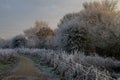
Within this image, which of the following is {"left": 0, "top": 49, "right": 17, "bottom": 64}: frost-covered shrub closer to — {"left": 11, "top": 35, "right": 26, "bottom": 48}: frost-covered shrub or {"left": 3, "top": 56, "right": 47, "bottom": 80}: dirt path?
{"left": 3, "top": 56, "right": 47, "bottom": 80}: dirt path

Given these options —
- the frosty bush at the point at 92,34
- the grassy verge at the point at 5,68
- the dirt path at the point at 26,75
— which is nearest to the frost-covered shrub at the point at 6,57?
the grassy verge at the point at 5,68

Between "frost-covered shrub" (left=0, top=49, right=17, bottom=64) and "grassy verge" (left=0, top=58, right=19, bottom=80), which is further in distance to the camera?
"frost-covered shrub" (left=0, top=49, right=17, bottom=64)

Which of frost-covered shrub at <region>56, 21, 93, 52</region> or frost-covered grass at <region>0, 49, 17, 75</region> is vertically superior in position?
frost-covered shrub at <region>56, 21, 93, 52</region>

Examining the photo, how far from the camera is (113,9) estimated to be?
53.6 m

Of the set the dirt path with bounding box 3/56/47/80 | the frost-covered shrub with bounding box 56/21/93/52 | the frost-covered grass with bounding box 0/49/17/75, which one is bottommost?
the dirt path with bounding box 3/56/47/80

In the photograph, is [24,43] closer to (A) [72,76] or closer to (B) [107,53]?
(B) [107,53]

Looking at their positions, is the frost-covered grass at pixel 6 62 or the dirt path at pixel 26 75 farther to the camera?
the frost-covered grass at pixel 6 62

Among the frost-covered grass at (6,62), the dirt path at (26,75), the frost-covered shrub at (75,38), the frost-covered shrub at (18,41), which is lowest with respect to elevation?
the dirt path at (26,75)

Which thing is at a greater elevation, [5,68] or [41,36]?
[41,36]

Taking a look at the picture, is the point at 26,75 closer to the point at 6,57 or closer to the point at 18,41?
the point at 6,57

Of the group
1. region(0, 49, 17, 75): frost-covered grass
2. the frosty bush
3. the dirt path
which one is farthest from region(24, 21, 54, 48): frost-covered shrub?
the dirt path

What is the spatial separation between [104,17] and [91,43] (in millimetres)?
9668

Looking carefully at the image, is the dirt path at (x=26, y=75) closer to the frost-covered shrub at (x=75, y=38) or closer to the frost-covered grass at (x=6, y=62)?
the frost-covered grass at (x=6, y=62)

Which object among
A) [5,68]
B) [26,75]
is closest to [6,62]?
[5,68]
